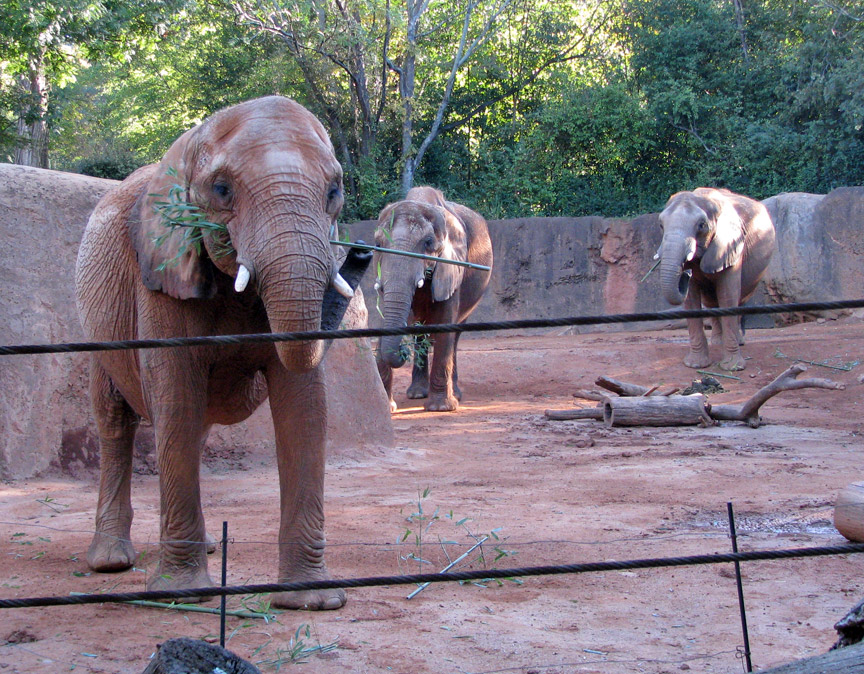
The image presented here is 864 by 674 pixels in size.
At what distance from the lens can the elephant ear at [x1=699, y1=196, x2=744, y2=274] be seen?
524 inches

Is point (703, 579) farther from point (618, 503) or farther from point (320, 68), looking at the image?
point (320, 68)

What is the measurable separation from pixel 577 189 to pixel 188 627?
20.7m

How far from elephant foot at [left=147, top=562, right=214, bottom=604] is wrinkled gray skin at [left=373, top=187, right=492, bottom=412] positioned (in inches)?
204

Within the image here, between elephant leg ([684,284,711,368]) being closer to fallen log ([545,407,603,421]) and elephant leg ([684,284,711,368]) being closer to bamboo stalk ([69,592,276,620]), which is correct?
fallen log ([545,407,603,421])

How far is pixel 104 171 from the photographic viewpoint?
64.3ft

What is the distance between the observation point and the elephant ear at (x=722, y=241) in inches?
524

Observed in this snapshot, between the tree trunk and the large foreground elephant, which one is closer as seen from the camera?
the large foreground elephant

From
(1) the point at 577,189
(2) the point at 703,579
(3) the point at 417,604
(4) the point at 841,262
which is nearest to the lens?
(3) the point at 417,604

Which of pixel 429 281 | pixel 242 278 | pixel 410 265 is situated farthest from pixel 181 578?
pixel 429 281

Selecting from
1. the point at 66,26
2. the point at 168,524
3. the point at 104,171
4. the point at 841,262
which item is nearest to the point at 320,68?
the point at 104,171

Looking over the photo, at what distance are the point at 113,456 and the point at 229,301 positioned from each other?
1.41 meters

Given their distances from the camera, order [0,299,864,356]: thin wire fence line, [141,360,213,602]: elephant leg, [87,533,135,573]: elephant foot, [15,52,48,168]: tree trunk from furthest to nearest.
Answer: [15,52,48,168]: tree trunk
[87,533,135,573]: elephant foot
[141,360,213,602]: elephant leg
[0,299,864,356]: thin wire fence line

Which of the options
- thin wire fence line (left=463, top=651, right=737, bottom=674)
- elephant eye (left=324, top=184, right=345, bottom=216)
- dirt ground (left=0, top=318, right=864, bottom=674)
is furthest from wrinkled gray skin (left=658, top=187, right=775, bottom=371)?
thin wire fence line (left=463, top=651, right=737, bottom=674)

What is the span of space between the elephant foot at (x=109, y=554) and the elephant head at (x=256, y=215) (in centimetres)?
141
